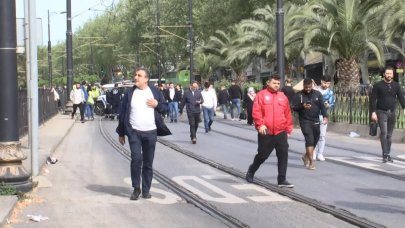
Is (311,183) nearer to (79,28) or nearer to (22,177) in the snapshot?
(22,177)

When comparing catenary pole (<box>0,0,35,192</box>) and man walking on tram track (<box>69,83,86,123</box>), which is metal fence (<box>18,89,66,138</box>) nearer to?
man walking on tram track (<box>69,83,86,123</box>)

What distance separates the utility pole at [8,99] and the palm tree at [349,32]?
16.6m

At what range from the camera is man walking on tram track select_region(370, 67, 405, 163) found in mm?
12633

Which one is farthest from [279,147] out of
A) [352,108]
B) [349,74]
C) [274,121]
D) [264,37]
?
[264,37]

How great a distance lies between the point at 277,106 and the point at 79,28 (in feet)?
368

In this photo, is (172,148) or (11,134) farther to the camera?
(172,148)

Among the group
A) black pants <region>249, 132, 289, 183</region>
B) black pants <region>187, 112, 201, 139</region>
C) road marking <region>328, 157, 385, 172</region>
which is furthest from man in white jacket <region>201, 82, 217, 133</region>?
black pants <region>249, 132, 289, 183</region>

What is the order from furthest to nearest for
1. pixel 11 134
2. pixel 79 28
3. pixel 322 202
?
1. pixel 79 28
2. pixel 11 134
3. pixel 322 202

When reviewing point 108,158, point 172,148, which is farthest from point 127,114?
point 172,148

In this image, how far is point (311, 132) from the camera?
466 inches

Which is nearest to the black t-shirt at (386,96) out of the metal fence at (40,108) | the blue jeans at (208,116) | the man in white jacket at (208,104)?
the metal fence at (40,108)

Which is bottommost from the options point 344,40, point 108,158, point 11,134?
point 108,158

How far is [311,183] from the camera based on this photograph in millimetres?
10273

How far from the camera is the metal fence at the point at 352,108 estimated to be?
1981 centimetres
